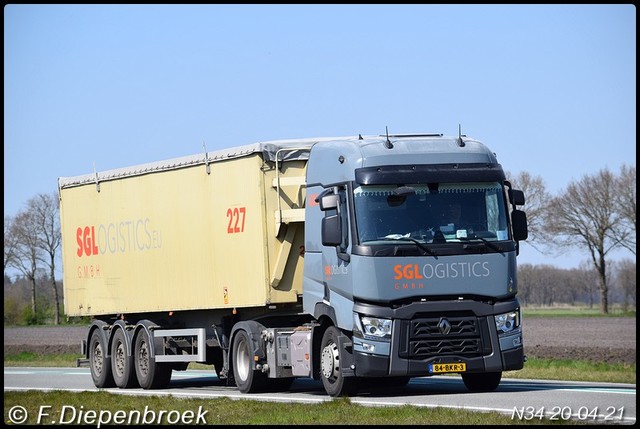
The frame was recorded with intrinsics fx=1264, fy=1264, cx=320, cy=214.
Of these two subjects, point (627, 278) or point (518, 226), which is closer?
point (518, 226)

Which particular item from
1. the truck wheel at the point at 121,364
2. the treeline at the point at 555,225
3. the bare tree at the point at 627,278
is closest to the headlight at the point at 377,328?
the truck wheel at the point at 121,364

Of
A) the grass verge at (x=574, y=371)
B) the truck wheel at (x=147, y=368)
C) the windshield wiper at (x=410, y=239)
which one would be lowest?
the grass verge at (x=574, y=371)

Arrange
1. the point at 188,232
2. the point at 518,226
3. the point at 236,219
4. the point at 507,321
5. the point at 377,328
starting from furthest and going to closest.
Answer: the point at 188,232
the point at 236,219
the point at 518,226
the point at 507,321
the point at 377,328

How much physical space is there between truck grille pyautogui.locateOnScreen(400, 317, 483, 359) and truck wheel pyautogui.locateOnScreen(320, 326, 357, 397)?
104cm

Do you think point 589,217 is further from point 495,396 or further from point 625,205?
point 495,396

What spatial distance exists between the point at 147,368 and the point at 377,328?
7.24 meters

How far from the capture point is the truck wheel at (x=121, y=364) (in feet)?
77.9

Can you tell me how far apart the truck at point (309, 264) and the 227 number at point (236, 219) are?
4cm

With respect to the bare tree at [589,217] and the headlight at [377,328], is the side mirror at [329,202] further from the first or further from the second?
the bare tree at [589,217]

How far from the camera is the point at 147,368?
23.2 meters

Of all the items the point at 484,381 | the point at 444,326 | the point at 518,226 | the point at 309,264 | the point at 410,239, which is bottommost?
the point at 484,381

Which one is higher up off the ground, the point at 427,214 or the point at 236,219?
the point at 236,219

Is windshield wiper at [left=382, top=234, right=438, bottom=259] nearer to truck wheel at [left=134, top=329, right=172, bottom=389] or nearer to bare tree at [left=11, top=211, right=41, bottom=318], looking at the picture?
truck wheel at [left=134, top=329, right=172, bottom=389]

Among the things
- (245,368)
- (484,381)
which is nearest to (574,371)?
(484,381)
